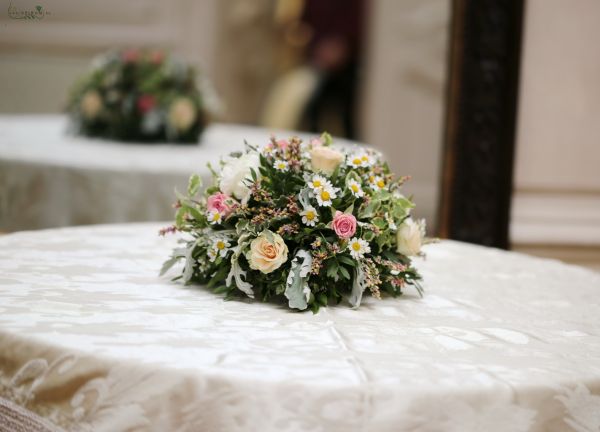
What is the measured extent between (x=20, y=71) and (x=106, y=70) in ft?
9.15

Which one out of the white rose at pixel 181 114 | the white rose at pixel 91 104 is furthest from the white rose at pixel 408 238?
the white rose at pixel 91 104

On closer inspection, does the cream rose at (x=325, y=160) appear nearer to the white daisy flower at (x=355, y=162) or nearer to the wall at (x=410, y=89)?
the white daisy flower at (x=355, y=162)

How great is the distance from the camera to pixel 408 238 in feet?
5.02

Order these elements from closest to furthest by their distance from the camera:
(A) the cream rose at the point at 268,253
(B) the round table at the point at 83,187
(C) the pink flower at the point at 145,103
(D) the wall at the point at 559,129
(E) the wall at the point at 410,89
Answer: (A) the cream rose at the point at 268,253, (B) the round table at the point at 83,187, (D) the wall at the point at 559,129, (C) the pink flower at the point at 145,103, (E) the wall at the point at 410,89

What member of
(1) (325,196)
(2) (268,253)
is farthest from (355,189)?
(2) (268,253)

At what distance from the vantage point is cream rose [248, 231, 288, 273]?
142 cm

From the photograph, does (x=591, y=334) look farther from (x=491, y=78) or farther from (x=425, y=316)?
(x=491, y=78)

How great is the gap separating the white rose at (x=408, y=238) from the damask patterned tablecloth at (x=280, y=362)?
4.1 inches

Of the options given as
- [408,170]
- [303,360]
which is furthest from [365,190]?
[408,170]

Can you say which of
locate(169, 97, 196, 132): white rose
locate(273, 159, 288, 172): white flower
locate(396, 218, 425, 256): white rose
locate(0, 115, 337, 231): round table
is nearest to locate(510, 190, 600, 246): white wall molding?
locate(0, 115, 337, 231): round table

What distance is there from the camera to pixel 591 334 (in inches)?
57.4

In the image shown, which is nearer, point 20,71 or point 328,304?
point 328,304

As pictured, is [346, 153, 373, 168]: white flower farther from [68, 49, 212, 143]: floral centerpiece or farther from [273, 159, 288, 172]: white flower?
[68, 49, 212, 143]: floral centerpiece

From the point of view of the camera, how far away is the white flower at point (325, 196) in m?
1.45
